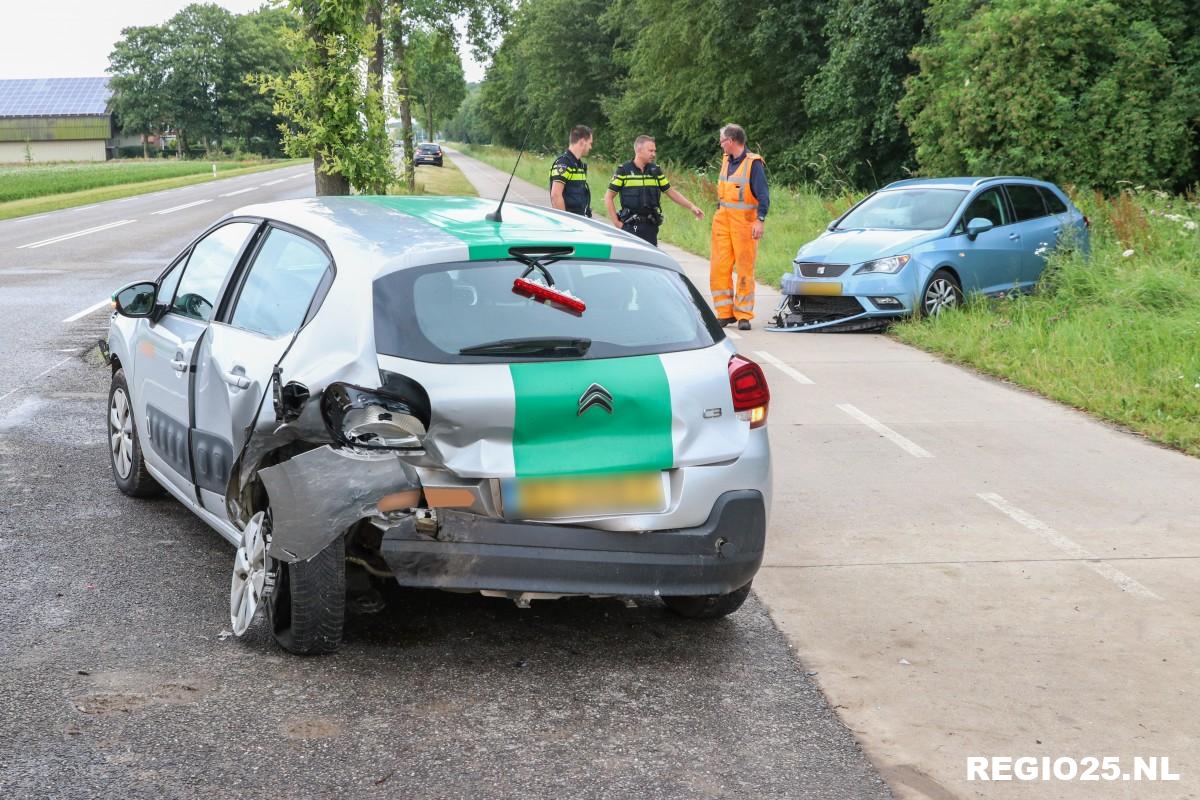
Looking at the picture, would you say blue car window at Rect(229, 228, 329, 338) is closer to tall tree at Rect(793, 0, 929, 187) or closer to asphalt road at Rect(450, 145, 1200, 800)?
asphalt road at Rect(450, 145, 1200, 800)

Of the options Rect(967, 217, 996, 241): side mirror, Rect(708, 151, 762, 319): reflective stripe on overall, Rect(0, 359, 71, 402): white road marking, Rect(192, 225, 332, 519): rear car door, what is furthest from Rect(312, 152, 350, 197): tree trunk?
Rect(192, 225, 332, 519): rear car door

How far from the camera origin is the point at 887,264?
13211 mm

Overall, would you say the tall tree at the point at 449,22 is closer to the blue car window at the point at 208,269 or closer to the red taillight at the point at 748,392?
the blue car window at the point at 208,269

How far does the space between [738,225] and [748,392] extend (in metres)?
8.70

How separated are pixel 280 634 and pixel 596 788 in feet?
4.93

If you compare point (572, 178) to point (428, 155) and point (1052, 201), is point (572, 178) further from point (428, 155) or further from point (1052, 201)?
point (428, 155)

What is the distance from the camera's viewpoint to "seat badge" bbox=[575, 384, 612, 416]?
4352 mm

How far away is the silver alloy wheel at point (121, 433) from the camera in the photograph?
21.6 feet

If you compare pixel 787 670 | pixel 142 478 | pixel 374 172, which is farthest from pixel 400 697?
pixel 374 172

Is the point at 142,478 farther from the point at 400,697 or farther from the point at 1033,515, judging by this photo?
the point at 1033,515

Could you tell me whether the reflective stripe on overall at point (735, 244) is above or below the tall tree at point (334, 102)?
below

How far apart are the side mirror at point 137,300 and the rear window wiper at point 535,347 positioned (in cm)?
244

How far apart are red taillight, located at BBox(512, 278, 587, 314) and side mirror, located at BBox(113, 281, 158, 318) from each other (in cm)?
241

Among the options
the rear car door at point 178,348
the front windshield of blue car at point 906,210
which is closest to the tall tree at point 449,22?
the front windshield of blue car at point 906,210
